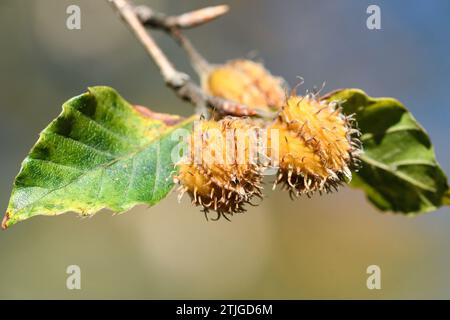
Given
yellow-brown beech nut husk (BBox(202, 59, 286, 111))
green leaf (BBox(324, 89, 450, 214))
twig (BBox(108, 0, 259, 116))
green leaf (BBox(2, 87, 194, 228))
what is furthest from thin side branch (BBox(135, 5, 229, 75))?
green leaf (BBox(324, 89, 450, 214))

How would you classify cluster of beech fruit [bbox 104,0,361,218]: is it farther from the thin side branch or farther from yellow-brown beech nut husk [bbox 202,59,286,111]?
the thin side branch

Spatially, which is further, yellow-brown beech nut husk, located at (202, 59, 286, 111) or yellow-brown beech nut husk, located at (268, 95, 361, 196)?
yellow-brown beech nut husk, located at (202, 59, 286, 111)

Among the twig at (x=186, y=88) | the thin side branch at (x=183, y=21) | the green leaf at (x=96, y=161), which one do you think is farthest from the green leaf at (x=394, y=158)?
the thin side branch at (x=183, y=21)

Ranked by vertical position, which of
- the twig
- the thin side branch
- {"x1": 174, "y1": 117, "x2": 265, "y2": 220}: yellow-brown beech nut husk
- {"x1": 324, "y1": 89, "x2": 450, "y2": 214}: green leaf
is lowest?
{"x1": 174, "y1": 117, "x2": 265, "y2": 220}: yellow-brown beech nut husk

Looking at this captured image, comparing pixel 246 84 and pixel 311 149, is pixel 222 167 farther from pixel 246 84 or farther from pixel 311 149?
pixel 246 84

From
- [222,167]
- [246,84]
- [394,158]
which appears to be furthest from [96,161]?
[394,158]

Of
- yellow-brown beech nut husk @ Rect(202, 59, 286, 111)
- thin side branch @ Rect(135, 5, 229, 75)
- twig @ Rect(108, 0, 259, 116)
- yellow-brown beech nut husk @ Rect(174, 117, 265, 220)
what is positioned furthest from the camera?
thin side branch @ Rect(135, 5, 229, 75)

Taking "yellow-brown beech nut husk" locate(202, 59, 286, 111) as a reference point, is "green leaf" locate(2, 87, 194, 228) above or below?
below

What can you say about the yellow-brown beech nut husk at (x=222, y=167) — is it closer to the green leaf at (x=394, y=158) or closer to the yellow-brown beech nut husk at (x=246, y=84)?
the green leaf at (x=394, y=158)
